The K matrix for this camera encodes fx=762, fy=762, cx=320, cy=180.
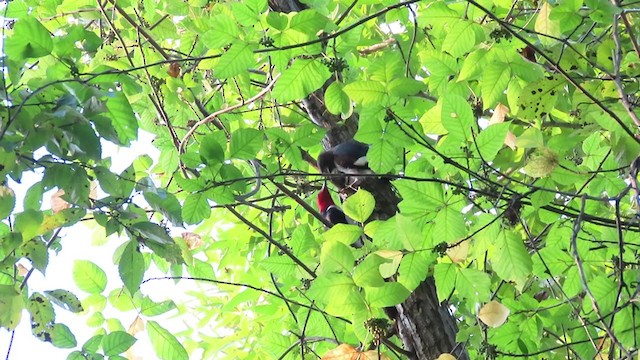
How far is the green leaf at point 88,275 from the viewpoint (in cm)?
160

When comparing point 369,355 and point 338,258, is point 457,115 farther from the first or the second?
point 369,355

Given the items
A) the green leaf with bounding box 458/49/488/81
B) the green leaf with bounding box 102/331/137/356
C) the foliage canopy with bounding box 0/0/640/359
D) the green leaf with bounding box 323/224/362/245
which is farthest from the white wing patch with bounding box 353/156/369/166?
the green leaf with bounding box 102/331/137/356

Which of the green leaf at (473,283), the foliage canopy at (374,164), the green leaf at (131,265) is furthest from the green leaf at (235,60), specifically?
the green leaf at (473,283)

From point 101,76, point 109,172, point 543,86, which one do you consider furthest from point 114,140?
point 543,86

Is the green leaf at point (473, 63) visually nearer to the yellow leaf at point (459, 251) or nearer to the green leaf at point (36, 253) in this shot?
the yellow leaf at point (459, 251)

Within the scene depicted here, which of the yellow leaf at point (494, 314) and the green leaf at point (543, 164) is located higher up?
the green leaf at point (543, 164)

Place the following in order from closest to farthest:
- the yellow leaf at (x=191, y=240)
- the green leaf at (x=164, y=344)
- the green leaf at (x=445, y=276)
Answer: the green leaf at (x=445, y=276)
the green leaf at (x=164, y=344)
the yellow leaf at (x=191, y=240)

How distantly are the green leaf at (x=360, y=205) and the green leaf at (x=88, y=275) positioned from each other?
1.76 feet

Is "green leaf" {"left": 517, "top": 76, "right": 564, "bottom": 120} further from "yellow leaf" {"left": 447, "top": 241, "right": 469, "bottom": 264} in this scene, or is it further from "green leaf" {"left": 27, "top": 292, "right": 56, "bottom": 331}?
"green leaf" {"left": 27, "top": 292, "right": 56, "bottom": 331}

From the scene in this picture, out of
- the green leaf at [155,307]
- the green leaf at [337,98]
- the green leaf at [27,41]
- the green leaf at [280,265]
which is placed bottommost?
the green leaf at [155,307]

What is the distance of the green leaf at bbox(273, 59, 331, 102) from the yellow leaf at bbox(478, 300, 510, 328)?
56 centimetres

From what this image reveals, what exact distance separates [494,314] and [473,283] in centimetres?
12

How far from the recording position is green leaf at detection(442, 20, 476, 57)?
4.88 ft

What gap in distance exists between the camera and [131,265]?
4.59 ft
